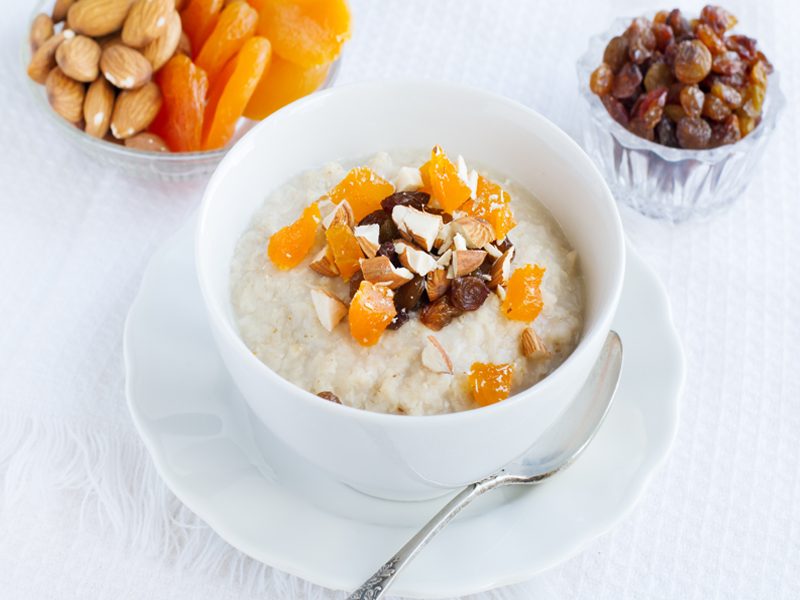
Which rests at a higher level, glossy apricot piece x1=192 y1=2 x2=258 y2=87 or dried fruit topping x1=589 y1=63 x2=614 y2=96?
glossy apricot piece x1=192 y1=2 x2=258 y2=87

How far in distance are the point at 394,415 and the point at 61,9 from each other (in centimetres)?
210

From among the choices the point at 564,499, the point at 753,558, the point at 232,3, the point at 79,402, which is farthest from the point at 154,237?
the point at 753,558

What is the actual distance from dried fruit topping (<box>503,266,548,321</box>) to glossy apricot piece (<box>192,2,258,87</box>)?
1.43m

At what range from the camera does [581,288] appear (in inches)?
66.4

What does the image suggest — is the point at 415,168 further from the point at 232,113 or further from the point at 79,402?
the point at 79,402

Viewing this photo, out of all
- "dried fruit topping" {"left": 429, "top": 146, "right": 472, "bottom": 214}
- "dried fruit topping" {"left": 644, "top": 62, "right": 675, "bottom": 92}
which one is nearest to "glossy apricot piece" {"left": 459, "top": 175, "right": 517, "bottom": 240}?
"dried fruit topping" {"left": 429, "top": 146, "right": 472, "bottom": 214}

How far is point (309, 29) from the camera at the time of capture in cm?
236

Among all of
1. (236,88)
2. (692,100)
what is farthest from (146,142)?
(692,100)

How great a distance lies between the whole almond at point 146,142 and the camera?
2.32 metres

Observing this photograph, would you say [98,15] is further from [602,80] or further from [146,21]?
[602,80]

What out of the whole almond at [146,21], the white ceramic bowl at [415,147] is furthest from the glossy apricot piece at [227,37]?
the white ceramic bowl at [415,147]

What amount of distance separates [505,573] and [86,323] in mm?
1433

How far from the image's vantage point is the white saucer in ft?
4.63

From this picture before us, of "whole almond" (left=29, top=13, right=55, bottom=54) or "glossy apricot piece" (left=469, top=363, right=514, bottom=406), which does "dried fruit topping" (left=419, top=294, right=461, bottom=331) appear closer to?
"glossy apricot piece" (left=469, top=363, right=514, bottom=406)
